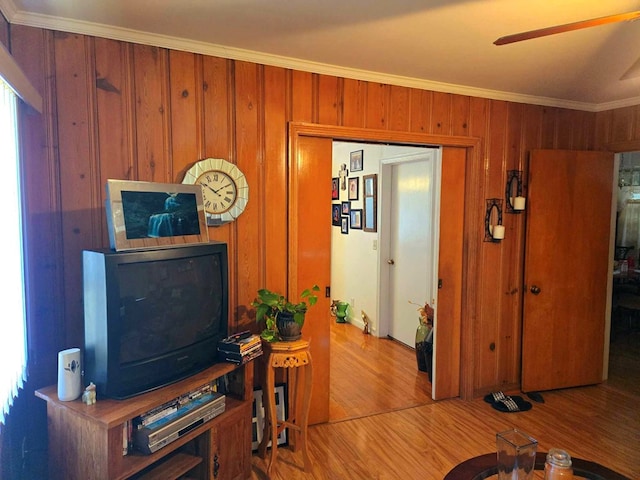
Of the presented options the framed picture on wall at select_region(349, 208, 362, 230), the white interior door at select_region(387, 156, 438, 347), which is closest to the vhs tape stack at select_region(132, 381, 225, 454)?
the white interior door at select_region(387, 156, 438, 347)

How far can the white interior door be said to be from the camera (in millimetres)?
4188

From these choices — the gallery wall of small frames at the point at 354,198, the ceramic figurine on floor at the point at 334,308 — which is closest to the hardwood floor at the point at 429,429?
the ceramic figurine on floor at the point at 334,308

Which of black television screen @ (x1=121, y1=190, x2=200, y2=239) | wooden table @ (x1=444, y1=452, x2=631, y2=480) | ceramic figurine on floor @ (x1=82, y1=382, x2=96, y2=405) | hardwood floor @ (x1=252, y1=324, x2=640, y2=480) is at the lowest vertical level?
hardwood floor @ (x1=252, y1=324, x2=640, y2=480)

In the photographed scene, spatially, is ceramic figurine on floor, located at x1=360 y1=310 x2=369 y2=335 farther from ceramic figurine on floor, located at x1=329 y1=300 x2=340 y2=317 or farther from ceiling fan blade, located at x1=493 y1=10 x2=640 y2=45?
ceiling fan blade, located at x1=493 y1=10 x2=640 y2=45

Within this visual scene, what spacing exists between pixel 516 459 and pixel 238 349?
135 cm

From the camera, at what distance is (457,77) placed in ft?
9.73

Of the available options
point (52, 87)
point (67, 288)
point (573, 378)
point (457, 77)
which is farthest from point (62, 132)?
point (573, 378)

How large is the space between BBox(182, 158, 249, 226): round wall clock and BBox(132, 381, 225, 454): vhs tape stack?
3.26 feet

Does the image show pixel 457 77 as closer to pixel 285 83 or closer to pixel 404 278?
pixel 285 83

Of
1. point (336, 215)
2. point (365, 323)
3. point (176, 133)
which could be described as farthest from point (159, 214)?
point (336, 215)

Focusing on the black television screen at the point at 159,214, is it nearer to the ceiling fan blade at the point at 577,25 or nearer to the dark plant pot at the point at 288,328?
the dark plant pot at the point at 288,328

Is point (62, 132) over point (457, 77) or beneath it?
beneath

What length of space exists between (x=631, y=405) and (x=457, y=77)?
9.72ft

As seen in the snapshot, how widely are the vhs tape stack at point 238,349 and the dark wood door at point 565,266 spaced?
245 cm
